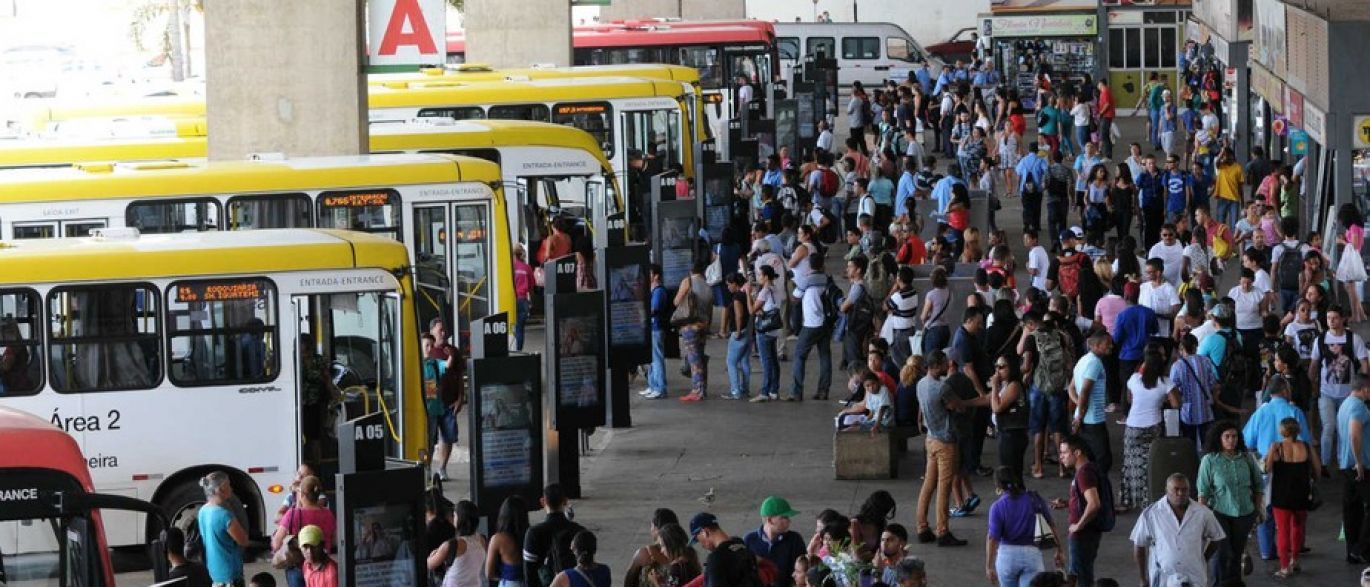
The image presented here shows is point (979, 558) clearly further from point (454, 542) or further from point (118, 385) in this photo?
point (118, 385)

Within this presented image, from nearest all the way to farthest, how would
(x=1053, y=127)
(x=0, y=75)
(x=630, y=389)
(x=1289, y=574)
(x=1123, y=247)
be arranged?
(x=1289, y=574), (x=1123, y=247), (x=630, y=389), (x=1053, y=127), (x=0, y=75)

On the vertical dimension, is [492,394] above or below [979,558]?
above

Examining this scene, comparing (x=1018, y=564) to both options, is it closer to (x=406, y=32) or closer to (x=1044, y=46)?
(x=406, y=32)

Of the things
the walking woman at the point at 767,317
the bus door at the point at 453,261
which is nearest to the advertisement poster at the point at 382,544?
the bus door at the point at 453,261

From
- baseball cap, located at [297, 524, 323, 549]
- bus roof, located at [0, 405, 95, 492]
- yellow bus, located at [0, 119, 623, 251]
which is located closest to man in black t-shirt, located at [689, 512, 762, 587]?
baseball cap, located at [297, 524, 323, 549]

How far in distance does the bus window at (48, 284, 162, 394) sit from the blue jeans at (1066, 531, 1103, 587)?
274 inches

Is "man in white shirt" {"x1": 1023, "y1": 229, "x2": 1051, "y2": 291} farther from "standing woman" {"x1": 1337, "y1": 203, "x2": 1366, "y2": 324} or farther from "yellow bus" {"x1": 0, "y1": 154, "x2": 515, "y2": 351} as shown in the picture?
"yellow bus" {"x1": 0, "y1": 154, "x2": 515, "y2": 351}

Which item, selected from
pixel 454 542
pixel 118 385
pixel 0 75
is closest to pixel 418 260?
pixel 118 385

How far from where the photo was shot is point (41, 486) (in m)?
11.7

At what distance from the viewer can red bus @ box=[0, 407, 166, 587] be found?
1157cm

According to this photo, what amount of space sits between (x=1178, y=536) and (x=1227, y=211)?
55.9ft

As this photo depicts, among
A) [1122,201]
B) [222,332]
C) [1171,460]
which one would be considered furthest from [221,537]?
[1122,201]

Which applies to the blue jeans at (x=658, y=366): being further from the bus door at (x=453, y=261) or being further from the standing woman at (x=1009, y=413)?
the standing woman at (x=1009, y=413)

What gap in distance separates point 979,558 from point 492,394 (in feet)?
12.5
